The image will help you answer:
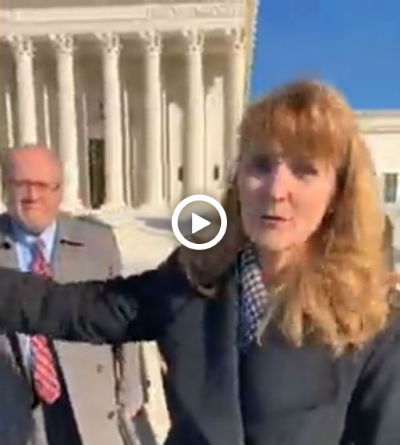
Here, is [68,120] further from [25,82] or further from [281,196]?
[281,196]

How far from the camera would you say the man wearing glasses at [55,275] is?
43.6 inches

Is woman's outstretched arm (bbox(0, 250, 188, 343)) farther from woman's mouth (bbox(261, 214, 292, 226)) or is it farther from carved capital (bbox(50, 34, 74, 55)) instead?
carved capital (bbox(50, 34, 74, 55))

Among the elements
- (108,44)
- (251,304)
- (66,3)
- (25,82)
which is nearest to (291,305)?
(251,304)

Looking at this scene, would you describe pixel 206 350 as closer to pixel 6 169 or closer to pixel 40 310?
pixel 40 310

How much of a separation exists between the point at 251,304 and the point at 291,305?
0.10 ft

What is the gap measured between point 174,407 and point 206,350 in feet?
0.17

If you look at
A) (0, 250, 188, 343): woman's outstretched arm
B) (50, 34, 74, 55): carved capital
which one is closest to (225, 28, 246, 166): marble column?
(0, 250, 188, 343): woman's outstretched arm

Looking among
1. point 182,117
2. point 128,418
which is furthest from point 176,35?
point 128,418

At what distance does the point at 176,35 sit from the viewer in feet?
36.5

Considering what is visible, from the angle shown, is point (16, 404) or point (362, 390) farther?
point (16, 404)

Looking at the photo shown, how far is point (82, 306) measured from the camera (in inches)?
27.9

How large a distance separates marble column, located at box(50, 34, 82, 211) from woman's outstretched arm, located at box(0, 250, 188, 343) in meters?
1.48

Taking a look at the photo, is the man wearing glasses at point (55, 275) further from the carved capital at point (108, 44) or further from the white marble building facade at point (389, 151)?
the carved capital at point (108, 44)

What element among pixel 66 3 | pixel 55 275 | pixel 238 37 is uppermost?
pixel 66 3
